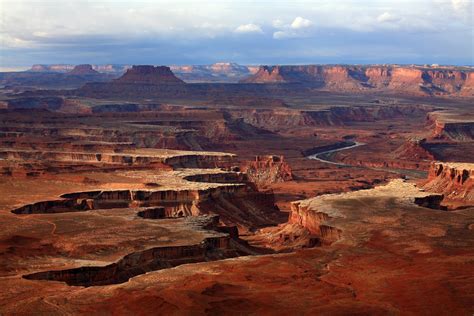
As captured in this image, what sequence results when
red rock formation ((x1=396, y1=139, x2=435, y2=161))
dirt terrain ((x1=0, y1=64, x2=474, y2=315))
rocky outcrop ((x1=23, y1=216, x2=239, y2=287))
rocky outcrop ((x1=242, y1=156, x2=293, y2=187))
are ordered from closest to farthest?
dirt terrain ((x1=0, y1=64, x2=474, y2=315)), rocky outcrop ((x1=23, y1=216, x2=239, y2=287)), rocky outcrop ((x1=242, y1=156, x2=293, y2=187)), red rock formation ((x1=396, y1=139, x2=435, y2=161))

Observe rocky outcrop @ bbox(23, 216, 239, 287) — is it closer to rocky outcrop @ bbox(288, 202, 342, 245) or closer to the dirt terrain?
the dirt terrain

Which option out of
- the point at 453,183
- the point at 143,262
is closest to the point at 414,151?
the point at 453,183

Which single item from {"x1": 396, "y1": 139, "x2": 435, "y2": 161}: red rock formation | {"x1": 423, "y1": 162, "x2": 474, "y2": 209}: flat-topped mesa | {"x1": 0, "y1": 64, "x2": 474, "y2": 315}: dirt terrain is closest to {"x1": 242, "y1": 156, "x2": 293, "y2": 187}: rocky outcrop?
{"x1": 0, "y1": 64, "x2": 474, "y2": 315}: dirt terrain

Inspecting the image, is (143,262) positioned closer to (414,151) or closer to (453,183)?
(453,183)

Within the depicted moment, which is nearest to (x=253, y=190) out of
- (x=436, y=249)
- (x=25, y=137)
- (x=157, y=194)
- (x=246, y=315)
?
(x=157, y=194)

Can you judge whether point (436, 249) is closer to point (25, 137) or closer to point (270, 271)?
point (270, 271)

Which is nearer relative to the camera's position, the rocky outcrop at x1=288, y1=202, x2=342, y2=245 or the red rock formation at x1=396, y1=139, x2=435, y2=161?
the rocky outcrop at x1=288, y1=202, x2=342, y2=245

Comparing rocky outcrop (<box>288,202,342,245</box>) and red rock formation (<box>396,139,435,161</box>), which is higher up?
rocky outcrop (<box>288,202,342,245</box>)

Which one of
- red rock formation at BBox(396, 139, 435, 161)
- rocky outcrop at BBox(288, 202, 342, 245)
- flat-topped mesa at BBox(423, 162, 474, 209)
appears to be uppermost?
rocky outcrop at BBox(288, 202, 342, 245)
